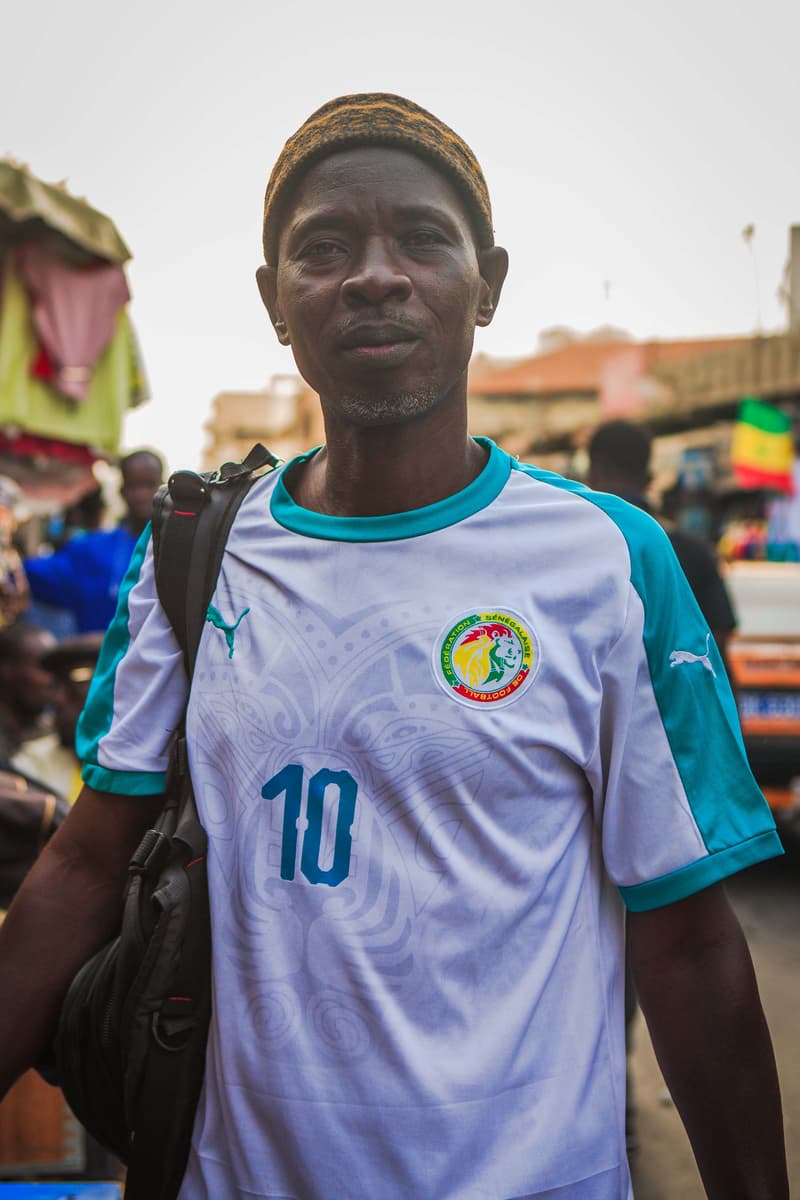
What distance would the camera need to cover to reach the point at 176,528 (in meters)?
1.45

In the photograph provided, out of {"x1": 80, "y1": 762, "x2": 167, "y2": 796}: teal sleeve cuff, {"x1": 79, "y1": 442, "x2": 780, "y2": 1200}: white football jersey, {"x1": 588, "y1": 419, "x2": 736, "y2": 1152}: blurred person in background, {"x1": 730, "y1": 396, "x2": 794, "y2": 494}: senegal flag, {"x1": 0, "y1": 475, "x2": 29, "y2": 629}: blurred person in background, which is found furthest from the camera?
{"x1": 730, "y1": 396, "x2": 794, "y2": 494}: senegal flag

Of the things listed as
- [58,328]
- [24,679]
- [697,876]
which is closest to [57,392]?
[58,328]

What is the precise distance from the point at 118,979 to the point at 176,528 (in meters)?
0.61

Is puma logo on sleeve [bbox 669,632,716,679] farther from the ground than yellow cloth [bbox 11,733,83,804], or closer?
farther from the ground

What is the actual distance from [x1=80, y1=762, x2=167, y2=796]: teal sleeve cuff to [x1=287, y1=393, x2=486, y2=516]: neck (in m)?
0.44

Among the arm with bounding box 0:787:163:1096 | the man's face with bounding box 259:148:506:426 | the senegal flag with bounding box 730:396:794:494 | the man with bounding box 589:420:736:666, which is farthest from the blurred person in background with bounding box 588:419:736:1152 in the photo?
the senegal flag with bounding box 730:396:794:494

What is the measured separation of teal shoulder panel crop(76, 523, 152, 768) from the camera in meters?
1.46

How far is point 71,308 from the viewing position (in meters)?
5.18

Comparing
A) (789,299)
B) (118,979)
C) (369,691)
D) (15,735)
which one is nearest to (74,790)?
(15,735)

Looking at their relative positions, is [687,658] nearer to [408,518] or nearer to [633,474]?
[408,518]

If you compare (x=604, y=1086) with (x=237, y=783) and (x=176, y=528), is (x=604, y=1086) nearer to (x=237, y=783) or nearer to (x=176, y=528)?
(x=237, y=783)

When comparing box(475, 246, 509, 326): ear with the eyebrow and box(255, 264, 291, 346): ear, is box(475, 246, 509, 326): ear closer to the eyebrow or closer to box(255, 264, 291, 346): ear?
the eyebrow

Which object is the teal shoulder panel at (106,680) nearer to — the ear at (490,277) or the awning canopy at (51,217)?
the ear at (490,277)

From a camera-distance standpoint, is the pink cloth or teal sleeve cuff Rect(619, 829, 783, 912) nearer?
teal sleeve cuff Rect(619, 829, 783, 912)
